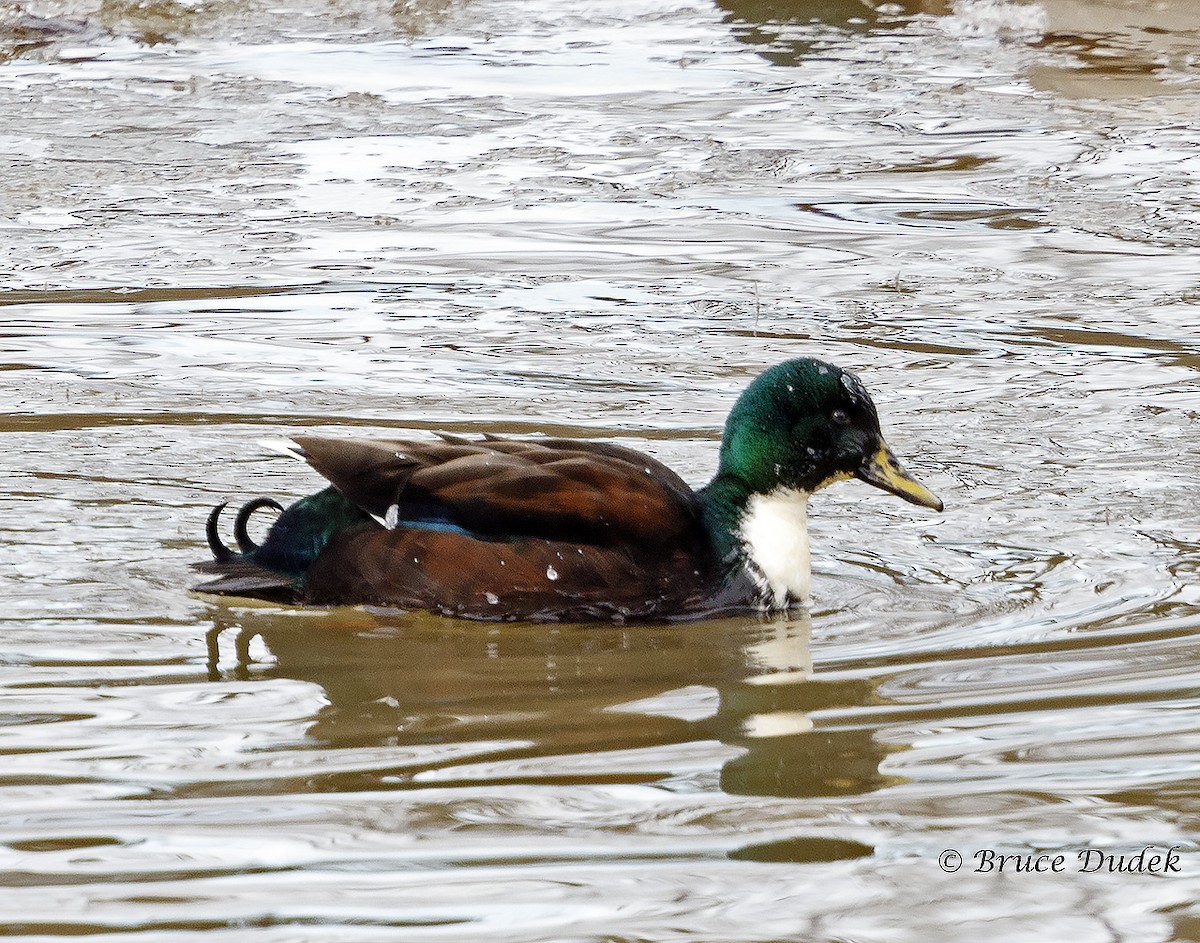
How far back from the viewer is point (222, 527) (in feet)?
22.2

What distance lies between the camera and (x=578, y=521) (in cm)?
571

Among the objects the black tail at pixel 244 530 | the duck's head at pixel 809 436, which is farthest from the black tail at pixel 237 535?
the duck's head at pixel 809 436

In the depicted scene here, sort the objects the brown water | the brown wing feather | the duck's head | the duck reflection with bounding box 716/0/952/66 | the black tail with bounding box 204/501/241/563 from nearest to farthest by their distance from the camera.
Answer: the brown water, the brown wing feather, the duck's head, the black tail with bounding box 204/501/241/563, the duck reflection with bounding box 716/0/952/66

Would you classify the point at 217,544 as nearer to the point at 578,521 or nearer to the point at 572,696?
the point at 578,521

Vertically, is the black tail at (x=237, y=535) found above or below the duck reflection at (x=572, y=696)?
above

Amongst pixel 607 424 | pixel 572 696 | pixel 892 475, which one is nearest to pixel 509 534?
pixel 572 696

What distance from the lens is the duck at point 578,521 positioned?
5730mm

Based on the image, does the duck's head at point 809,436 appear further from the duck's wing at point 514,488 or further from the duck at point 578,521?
the duck's wing at point 514,488

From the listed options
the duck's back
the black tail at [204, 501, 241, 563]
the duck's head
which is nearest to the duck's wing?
the duck's back

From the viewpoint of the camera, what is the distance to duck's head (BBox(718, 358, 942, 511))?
587 cm

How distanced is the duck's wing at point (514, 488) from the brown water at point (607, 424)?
296 mm

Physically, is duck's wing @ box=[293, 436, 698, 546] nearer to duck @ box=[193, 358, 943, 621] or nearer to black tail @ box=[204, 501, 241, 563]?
duck @ box=[193, 358, 943, 621]

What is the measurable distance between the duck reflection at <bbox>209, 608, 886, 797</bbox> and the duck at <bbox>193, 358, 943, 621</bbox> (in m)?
0.08

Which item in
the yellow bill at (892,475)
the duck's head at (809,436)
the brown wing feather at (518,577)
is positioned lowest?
the brown wing feather at (518,577)
